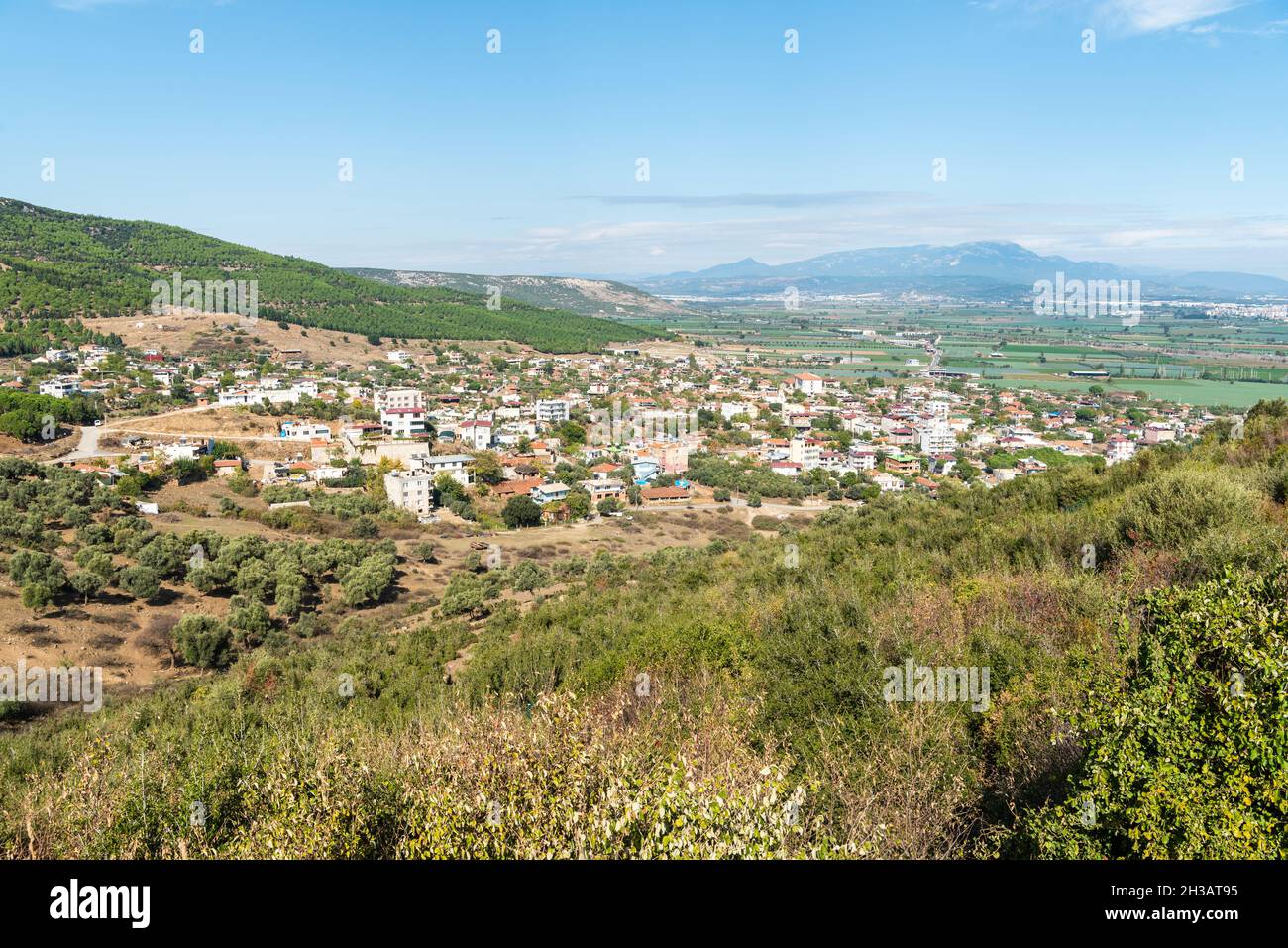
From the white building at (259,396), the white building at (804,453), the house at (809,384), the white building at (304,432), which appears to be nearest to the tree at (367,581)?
the white building at (304,432)

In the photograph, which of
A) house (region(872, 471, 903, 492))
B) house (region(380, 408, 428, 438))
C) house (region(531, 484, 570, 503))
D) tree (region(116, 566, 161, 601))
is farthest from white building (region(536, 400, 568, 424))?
tree (region(116, 566, 161, 601))

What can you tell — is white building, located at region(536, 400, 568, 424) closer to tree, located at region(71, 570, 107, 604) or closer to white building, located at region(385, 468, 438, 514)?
white building, located at region(385, 468, 438, 514)

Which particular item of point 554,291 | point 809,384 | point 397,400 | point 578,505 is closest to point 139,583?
point 578,505

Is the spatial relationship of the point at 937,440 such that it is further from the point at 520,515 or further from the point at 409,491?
the point at 409,491

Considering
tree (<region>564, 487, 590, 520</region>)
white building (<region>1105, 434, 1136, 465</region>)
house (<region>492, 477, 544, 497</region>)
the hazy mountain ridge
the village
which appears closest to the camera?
tree (<region>564, 487, 590, 520</region>)

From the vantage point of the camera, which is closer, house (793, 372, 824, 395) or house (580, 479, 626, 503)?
house (580, 479, 626, 503)

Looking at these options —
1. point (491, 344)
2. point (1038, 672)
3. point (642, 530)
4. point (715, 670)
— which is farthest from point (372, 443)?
point (491, 344)

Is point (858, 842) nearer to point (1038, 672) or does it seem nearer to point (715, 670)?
point (1038, 672)
